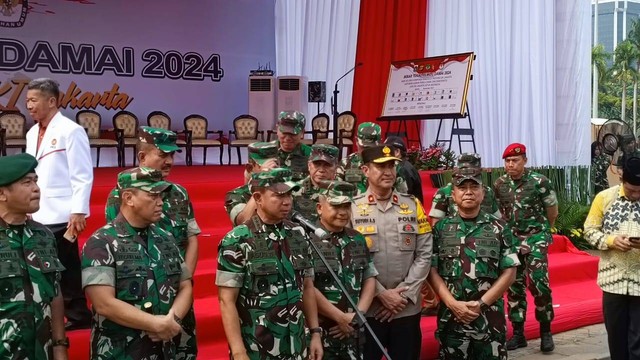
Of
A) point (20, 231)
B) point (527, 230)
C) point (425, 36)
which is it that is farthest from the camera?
point (425, 36)

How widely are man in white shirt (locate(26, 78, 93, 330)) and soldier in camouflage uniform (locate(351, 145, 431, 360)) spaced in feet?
5.23

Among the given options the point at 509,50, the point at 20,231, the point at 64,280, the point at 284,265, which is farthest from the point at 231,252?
the point at 509,50

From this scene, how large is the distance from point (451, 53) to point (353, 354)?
32.0 ft

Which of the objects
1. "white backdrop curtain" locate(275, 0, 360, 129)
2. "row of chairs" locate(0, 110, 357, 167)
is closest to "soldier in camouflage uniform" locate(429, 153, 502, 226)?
"row of chairs" locate(0, 110, 357, 167)

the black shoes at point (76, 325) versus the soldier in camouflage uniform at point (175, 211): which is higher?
the soldier in camouflage uniform at point (175, 211)

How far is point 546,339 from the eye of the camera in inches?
257

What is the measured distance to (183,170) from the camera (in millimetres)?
11508

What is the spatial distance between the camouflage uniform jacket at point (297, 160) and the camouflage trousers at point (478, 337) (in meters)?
1.34

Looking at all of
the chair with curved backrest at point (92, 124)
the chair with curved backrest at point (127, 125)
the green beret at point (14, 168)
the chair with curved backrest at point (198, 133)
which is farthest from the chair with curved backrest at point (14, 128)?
the green beret at point (14, 168)

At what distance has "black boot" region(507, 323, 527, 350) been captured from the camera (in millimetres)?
6531

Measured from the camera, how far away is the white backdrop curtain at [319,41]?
14.5m

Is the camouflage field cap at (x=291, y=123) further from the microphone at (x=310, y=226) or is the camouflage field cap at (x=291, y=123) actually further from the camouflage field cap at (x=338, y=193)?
the microphone at (x=310, y=226)

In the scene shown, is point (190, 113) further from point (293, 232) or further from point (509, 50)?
point (293, 232)

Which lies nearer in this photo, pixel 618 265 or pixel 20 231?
pixel 20 231
